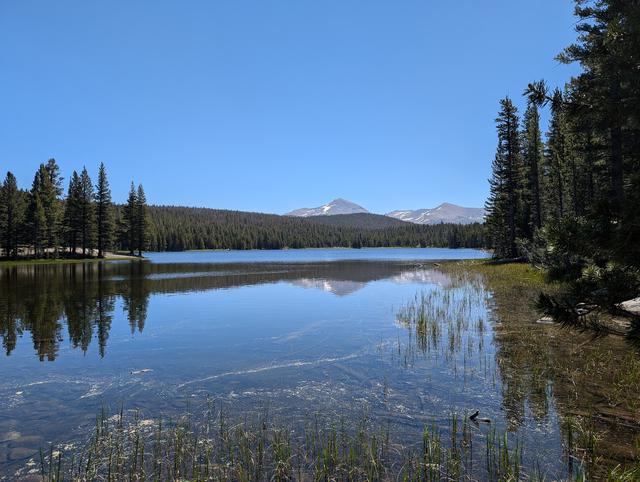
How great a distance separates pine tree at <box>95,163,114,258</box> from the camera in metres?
96.7

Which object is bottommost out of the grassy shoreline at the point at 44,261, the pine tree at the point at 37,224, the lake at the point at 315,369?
the lake at the point at 315,369

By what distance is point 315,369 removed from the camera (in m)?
13.0

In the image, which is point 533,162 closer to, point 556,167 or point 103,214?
point 556,167

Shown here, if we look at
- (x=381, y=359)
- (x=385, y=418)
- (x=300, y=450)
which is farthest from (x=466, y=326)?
(x=300, y=450)

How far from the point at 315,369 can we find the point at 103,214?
100367 mm

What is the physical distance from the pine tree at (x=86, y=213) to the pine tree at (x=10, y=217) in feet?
37.3

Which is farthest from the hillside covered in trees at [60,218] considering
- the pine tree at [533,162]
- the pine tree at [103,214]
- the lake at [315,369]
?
the pine tree at [533,162]

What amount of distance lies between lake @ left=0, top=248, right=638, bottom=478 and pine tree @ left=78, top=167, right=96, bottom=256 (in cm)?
7555

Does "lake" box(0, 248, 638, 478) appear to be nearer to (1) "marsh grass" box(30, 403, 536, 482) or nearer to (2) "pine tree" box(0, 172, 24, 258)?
(1) "marsh grass" box(30, 403, 536, 482)

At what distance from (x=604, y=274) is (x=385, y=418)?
548cm

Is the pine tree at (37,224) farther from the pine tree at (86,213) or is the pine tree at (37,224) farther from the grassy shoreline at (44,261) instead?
the pine tree at (86,213)

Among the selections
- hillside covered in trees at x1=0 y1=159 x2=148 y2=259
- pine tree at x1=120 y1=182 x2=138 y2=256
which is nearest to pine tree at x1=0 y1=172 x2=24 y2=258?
hillside covered in trees at x1=0 y1=159 x2=148 y2=259

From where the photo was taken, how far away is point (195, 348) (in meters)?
15.9

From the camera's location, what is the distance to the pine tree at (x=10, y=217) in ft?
263
